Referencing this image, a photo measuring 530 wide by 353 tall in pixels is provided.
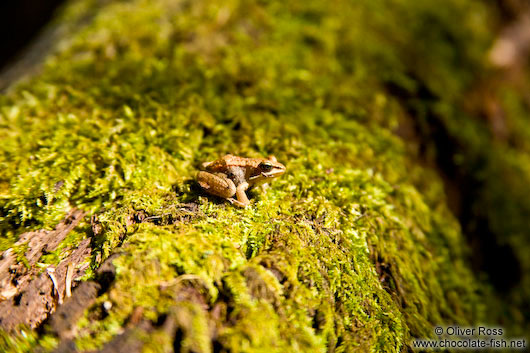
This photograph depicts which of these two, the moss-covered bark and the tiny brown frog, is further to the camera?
the tiny brown frog

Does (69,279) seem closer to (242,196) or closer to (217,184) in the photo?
(217,184)

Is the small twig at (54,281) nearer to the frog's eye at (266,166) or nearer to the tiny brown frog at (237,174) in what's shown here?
the tiny brown frog at (237,174)

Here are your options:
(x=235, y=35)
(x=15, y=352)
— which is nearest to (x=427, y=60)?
(x=235, y=35)

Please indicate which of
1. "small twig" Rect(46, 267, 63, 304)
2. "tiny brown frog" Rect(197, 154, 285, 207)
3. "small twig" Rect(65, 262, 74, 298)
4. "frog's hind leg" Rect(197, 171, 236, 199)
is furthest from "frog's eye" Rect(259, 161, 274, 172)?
"small twig" Rect(46, 267, 63, 304)

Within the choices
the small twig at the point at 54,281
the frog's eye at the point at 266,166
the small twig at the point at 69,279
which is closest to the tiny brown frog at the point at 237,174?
the frog's eye at the point at 266,166

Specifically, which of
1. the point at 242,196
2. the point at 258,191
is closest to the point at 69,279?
the point at 242,196

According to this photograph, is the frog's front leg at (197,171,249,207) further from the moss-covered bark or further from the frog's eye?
the frog's eye

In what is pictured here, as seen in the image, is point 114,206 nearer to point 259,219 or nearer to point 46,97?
point 259,219
